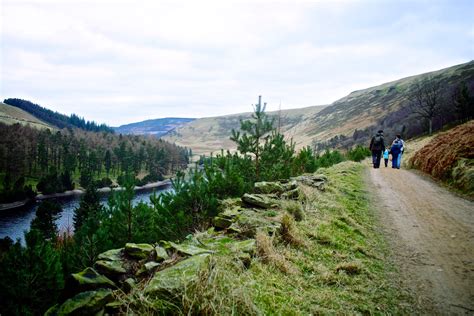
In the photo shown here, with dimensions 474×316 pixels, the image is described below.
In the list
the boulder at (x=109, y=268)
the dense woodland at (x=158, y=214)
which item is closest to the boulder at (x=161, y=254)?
the boulder at (x=109, y=268)

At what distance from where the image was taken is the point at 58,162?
126m

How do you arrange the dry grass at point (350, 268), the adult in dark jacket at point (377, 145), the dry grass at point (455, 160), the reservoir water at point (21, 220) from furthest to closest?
the reservoir water at point (21, 220)
the adult in dark jacket at point (377, 145)
the dry grass at point (455, 160)
the dry grass at point (350, 268)

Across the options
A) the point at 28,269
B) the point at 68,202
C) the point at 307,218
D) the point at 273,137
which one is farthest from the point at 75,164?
the point at 307,218

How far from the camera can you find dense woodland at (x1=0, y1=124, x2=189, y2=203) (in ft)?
305

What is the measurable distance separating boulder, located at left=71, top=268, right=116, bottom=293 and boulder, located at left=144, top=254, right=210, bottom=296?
0.83m

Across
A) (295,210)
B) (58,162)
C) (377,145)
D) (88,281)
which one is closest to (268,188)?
(295,210)

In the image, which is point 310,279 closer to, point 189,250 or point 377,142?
point 189,250

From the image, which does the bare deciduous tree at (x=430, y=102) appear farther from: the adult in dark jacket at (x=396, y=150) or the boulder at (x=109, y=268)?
the boulder at (x=109, y=268)

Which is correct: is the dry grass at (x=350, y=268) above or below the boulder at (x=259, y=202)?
below

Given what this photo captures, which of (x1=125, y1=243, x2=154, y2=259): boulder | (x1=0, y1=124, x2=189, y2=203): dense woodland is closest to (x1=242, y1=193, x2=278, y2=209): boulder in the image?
(x1=125, y1=243, x2=154, y2=259): boulder

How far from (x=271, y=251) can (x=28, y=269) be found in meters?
26.4

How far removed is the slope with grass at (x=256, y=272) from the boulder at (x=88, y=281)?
19mm

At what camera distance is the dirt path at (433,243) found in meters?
4.57

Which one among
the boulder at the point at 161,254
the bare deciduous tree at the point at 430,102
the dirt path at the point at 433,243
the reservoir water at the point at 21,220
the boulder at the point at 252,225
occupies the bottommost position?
the reservoir water at the point at 21,220
